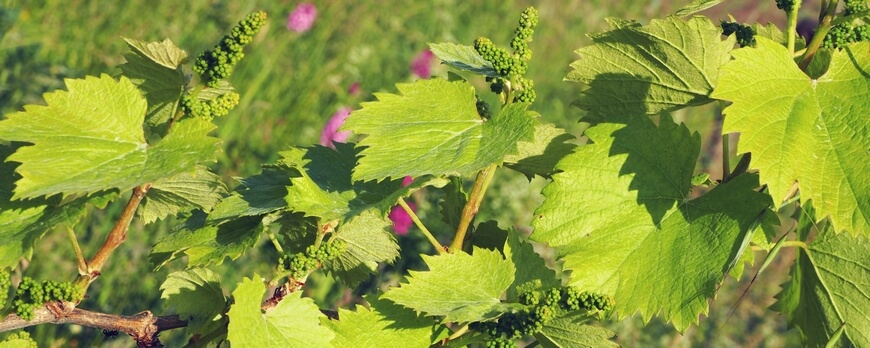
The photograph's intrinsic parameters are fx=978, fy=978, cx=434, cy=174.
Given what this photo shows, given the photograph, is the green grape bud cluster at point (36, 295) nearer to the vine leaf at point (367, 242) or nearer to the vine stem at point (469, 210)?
the vine leaf at point (367, 242)

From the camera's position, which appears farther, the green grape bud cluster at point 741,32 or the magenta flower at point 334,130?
the magenta flower at point 334,130

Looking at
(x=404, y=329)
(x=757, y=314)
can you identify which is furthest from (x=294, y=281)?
(x=757, y=314)

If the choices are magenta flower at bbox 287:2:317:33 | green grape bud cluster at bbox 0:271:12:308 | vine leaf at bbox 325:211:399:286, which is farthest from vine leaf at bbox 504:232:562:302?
magenta flower at bbox 287:2:317:33

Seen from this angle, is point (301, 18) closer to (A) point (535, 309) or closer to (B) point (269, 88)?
(B) point (269, 88)

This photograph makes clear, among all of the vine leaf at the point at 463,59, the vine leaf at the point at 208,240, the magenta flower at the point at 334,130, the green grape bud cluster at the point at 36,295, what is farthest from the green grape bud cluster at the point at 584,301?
the magenta flower at the point at 334,130

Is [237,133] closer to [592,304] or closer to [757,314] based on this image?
[757,314]

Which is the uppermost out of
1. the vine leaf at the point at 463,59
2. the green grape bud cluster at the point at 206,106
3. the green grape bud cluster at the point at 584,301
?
the vine leaf at the point at 463,59
